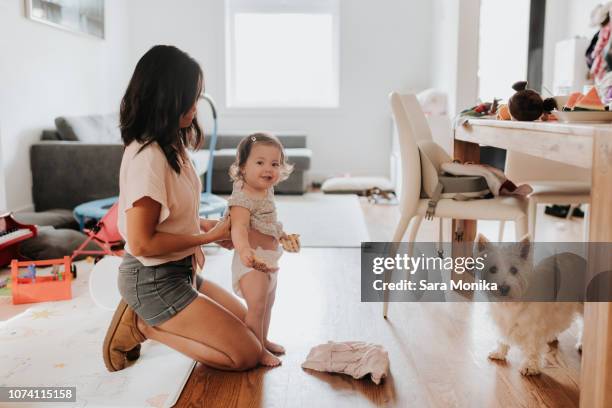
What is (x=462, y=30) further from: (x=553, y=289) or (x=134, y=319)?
(x=134, y=319)

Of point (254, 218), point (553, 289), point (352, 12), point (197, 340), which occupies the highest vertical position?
point (352, 12)

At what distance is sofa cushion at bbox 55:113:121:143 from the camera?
438cm

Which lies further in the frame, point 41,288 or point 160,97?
point 41,288

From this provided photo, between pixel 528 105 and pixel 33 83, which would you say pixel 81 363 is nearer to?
pixel 528 105

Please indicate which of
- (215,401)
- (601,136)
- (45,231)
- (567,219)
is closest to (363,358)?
(215,401)

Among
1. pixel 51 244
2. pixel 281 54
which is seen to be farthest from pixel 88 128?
pixel 281 54

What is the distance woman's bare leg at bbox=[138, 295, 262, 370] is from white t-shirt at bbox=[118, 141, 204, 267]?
0.17 m

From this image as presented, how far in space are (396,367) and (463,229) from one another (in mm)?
Answer: 1039

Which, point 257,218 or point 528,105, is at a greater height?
point 528,105

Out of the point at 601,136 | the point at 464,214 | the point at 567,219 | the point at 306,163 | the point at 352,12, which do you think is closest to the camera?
the point at 601,136

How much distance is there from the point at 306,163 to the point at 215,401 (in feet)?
13.3

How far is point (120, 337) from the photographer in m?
1.85

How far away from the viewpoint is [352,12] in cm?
644

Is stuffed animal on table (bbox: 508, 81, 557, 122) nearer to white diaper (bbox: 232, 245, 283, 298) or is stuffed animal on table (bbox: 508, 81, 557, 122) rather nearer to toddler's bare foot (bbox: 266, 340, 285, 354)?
white diaper (bbox: 232, 245, 283, 298)
